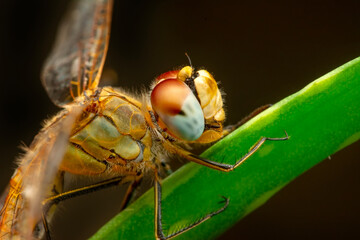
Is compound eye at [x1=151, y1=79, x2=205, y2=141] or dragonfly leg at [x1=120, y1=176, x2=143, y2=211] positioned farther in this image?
dragonfly leg at [x1=120, y1=176, x2=143, y2=211]

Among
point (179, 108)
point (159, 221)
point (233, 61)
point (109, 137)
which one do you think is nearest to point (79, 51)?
point (109, 137)

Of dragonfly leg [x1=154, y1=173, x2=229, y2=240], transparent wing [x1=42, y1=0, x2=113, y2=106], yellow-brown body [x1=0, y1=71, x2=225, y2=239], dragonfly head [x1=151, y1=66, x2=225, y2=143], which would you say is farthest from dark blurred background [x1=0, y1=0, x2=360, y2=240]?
dragonfly leg [x1=154, y1=173, x2=229, y2=240]

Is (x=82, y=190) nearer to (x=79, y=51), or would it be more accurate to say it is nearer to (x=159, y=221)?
(x=159, y=221)

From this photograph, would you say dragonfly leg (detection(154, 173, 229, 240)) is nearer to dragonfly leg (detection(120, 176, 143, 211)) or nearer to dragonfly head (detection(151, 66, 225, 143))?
dragonfly head (detection(151, 66, 225, 143))

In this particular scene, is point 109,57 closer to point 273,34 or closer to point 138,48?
point 138,48

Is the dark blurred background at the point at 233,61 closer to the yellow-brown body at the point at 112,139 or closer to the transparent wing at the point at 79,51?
the transparent wing at the point at 79,51
